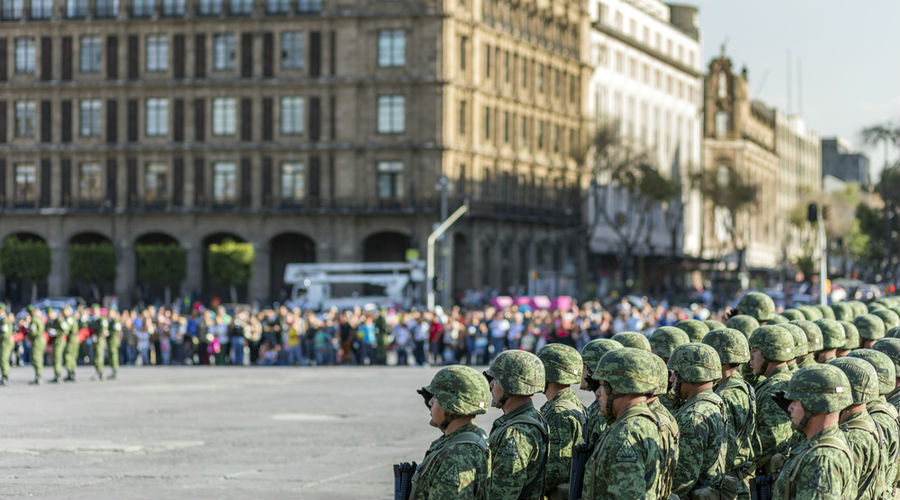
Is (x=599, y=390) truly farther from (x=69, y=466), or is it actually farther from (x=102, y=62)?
(x=102, y=62)

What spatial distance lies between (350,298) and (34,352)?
33.1m

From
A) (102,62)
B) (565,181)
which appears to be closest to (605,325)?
(102,62)

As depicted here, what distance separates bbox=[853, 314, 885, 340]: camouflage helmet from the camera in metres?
15.5

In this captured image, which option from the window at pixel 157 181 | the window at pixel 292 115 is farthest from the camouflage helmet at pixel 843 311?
the window at pixel 157 181

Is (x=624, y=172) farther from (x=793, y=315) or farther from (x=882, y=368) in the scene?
(x=882, y=368)

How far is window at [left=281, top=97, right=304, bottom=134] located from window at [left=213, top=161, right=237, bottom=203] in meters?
3.39

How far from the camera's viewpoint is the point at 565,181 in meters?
90.7

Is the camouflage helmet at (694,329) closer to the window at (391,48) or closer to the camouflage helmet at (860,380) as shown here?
the camouflage helmet at (860,380)

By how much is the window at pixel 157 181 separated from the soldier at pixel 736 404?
68.3 meters

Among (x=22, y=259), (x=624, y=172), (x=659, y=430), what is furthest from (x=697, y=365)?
(x=624, y=172)

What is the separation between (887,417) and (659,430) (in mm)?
1954

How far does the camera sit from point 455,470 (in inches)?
323

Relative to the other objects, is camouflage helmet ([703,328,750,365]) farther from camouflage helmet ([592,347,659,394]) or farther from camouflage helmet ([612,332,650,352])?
camouflage helmet ([592,347,659,394])

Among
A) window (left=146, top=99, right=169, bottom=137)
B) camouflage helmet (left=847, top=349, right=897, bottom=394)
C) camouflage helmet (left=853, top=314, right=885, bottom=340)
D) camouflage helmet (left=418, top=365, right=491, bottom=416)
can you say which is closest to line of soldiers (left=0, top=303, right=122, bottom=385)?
camouflage helmet (left=853, top=314, right=885, bottom=340)
